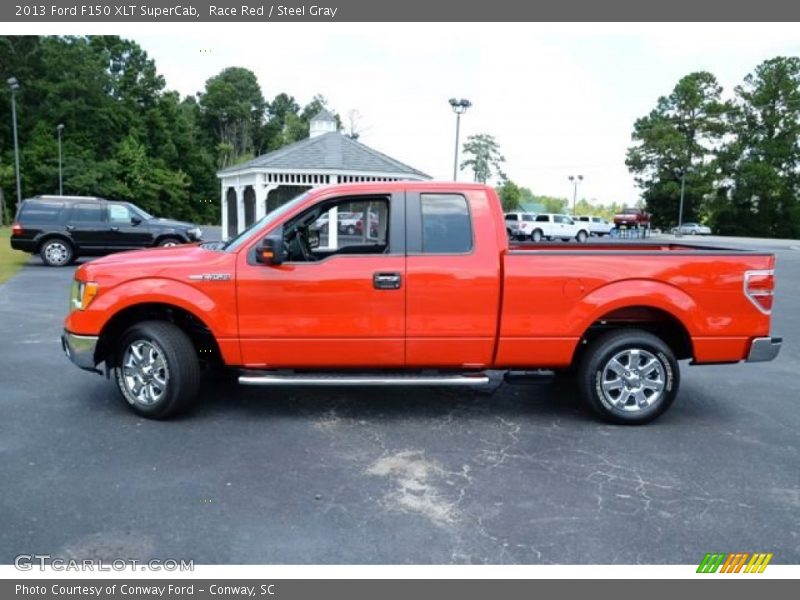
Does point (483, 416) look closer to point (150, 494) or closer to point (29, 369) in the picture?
point (150, 494)

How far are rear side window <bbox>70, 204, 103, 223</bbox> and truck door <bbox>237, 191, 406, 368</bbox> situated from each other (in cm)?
1437

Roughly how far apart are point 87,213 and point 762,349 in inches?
671

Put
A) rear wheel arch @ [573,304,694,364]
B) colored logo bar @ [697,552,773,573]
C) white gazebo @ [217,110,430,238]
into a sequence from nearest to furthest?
colored logo bar @ [697,552,773,573]
rear wheel arch @ [573,304,694,364]
white gazebo @ [217,110,430,238]

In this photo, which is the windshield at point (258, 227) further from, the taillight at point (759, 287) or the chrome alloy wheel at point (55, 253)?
the chrome alloy wheel at point (55, 253)

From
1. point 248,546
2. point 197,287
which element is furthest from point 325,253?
point 248,546

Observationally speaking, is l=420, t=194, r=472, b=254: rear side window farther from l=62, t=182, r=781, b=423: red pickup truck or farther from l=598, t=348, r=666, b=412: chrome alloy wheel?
l=598, t=348, r=666, b=412: chrome alloy wheel

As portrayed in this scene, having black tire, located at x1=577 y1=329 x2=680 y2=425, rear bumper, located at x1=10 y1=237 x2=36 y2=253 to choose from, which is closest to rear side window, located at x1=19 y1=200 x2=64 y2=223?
rear bumper, located at x1=10 y1=237 x2=36 y2=253

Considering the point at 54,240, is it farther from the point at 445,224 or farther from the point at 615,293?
the point at 615,293

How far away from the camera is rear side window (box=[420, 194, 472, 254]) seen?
5.30 metres

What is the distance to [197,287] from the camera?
5207 mm

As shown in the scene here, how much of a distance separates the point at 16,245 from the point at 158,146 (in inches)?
2008

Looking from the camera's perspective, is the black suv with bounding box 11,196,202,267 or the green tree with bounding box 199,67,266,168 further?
the green tree with bounding box 199,67,266,168

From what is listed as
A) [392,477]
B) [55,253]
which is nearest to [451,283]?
[392,477]

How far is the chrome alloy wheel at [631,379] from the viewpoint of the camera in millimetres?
5383
